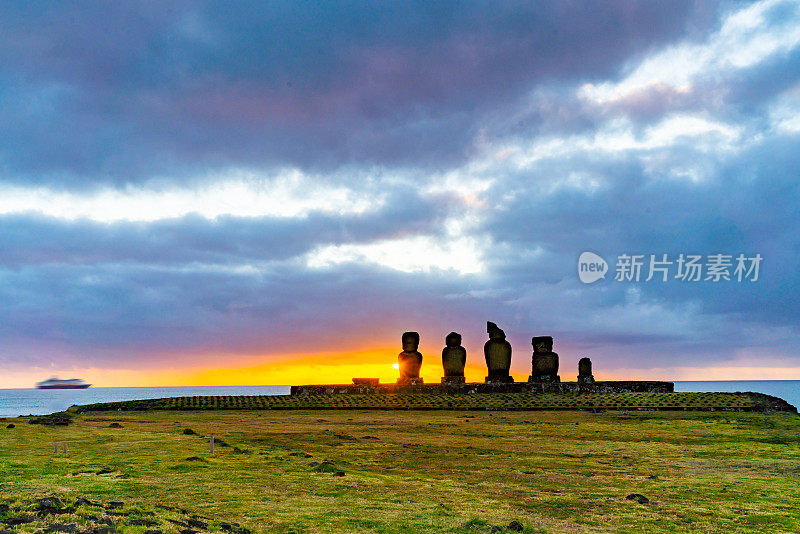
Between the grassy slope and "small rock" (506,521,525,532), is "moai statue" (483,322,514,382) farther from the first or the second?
"small rock" (506,521,525,532)

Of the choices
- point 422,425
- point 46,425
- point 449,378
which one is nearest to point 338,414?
point 422,425

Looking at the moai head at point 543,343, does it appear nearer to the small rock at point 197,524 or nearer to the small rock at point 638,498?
the small rock at point 638,498

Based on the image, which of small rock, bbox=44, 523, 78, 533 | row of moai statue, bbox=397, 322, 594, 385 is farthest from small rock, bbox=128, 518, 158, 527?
row of moai statue, bbox=397, 322, 594, 385

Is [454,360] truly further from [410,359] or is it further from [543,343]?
[543,343]

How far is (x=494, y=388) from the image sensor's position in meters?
71.1

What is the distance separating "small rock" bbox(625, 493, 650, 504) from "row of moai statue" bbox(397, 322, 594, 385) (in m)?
55.9

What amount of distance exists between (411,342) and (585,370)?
21914 millimetres

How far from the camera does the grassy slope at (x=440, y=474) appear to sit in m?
15.8

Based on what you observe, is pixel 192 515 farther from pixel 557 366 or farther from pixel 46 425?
pixel 557 366

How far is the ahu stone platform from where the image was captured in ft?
231

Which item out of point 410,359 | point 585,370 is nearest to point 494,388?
point 410,359

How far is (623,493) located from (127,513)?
14.1 metres

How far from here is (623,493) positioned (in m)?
19.1

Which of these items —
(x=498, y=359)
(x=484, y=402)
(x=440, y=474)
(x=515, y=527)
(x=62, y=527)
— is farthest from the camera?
(x=498, y=359)
